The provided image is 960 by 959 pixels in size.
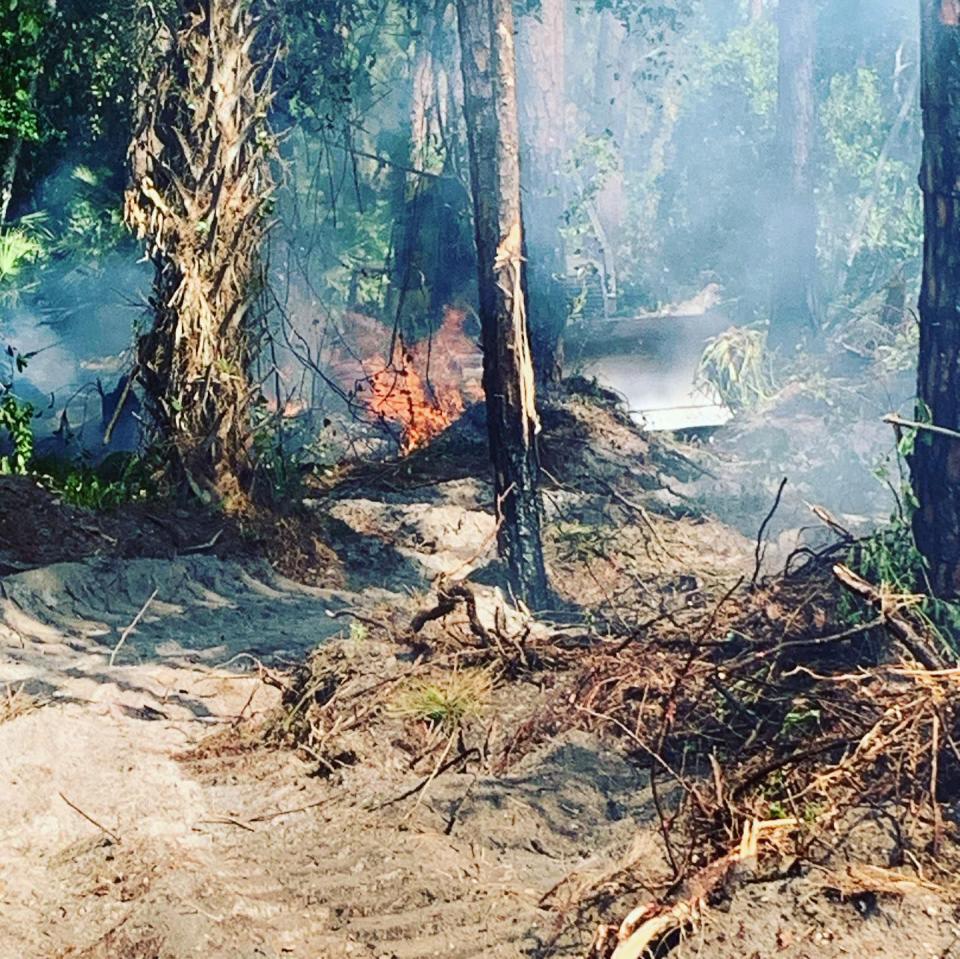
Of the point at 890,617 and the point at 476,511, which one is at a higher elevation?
the point at 890,617

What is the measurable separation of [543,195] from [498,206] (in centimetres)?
942

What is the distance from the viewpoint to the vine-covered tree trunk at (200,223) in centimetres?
984

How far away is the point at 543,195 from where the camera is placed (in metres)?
17.5

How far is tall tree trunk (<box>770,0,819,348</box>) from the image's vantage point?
20.4 meters

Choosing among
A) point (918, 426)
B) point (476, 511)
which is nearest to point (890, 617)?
point (918, 426)

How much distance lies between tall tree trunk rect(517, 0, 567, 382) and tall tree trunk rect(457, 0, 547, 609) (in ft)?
24.6

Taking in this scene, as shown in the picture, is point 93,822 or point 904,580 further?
point 904,580

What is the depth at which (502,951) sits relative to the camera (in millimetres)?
3965

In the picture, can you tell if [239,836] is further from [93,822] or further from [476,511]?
[476,511]

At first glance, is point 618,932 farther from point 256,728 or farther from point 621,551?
point 621,551

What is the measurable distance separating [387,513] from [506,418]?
10.8ft

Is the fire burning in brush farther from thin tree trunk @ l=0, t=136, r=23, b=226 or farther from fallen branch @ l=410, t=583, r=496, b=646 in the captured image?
fallen branch @ l=410, t=583, r=496, b=646

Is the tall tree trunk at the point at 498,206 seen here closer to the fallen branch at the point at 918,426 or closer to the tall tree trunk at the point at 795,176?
the fallen branch at the point at 918,426

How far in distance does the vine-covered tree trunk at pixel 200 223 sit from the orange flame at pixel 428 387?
317cm
